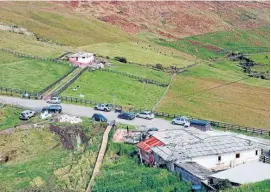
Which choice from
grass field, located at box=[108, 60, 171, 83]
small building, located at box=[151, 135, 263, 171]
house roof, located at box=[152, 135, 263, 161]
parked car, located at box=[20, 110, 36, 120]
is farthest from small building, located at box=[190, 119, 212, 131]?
grass field, located at box=[108, 60, 171, 83]

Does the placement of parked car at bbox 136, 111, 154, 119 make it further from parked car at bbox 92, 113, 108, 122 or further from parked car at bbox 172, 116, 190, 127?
parked car at bbox 92, 113, 108, 122

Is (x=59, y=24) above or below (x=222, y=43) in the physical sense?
above

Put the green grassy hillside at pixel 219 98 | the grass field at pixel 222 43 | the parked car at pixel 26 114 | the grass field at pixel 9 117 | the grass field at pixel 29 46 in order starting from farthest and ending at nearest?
the grass field at pixel 222 43
the grass field at pixel 29 46
the green grassy hillside at pixel 219 98
the parked car at pixel 26 114
the grass field at pixel 9 117

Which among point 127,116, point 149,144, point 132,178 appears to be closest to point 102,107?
point 127,116

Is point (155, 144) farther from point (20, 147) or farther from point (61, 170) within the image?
point (20, 147)

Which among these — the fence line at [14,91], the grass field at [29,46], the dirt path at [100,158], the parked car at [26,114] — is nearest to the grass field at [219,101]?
the fence line at [14,91]

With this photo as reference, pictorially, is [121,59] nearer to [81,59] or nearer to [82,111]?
[81,59]

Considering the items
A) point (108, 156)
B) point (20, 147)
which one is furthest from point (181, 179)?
point (20, 147)

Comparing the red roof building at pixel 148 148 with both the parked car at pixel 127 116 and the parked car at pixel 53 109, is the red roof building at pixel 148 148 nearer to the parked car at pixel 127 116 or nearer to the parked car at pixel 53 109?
the parked car at pixel 127 116
